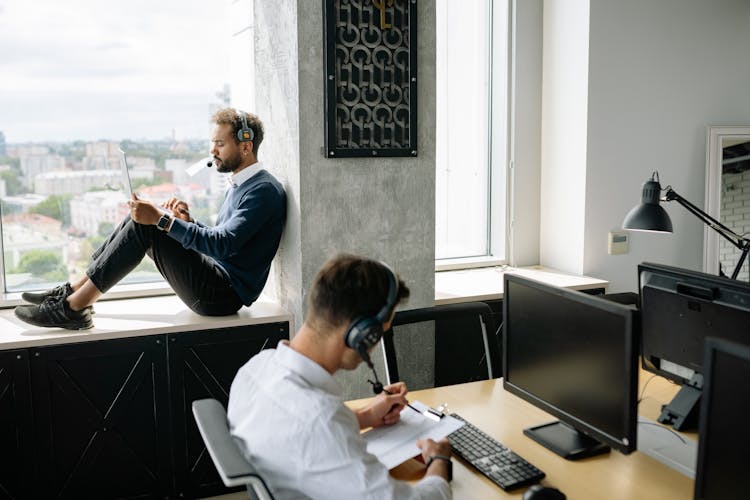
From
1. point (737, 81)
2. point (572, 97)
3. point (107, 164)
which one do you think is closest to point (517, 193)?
point (572, 97)

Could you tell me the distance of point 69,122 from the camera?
334 cm

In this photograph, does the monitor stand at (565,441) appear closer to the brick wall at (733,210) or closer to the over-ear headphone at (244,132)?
the over-ear headphone at (244,132)

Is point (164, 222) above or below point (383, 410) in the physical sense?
above

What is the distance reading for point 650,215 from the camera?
279 centimetres

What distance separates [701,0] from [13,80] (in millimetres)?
3549

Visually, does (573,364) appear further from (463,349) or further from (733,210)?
(733,210)

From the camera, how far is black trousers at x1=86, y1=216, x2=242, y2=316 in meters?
3.02

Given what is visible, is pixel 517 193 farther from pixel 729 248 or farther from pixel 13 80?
pixel 13 80

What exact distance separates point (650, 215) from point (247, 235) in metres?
1.63

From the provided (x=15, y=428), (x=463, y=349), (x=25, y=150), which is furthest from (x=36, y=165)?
(x=463, y=349)

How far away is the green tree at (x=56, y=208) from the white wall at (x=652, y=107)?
2518 millimetres

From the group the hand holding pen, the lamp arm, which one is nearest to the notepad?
the hand holding pen

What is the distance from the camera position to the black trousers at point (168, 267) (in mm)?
3021

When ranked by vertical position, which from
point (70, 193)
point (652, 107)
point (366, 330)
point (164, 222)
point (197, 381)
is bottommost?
point (197, 381)
